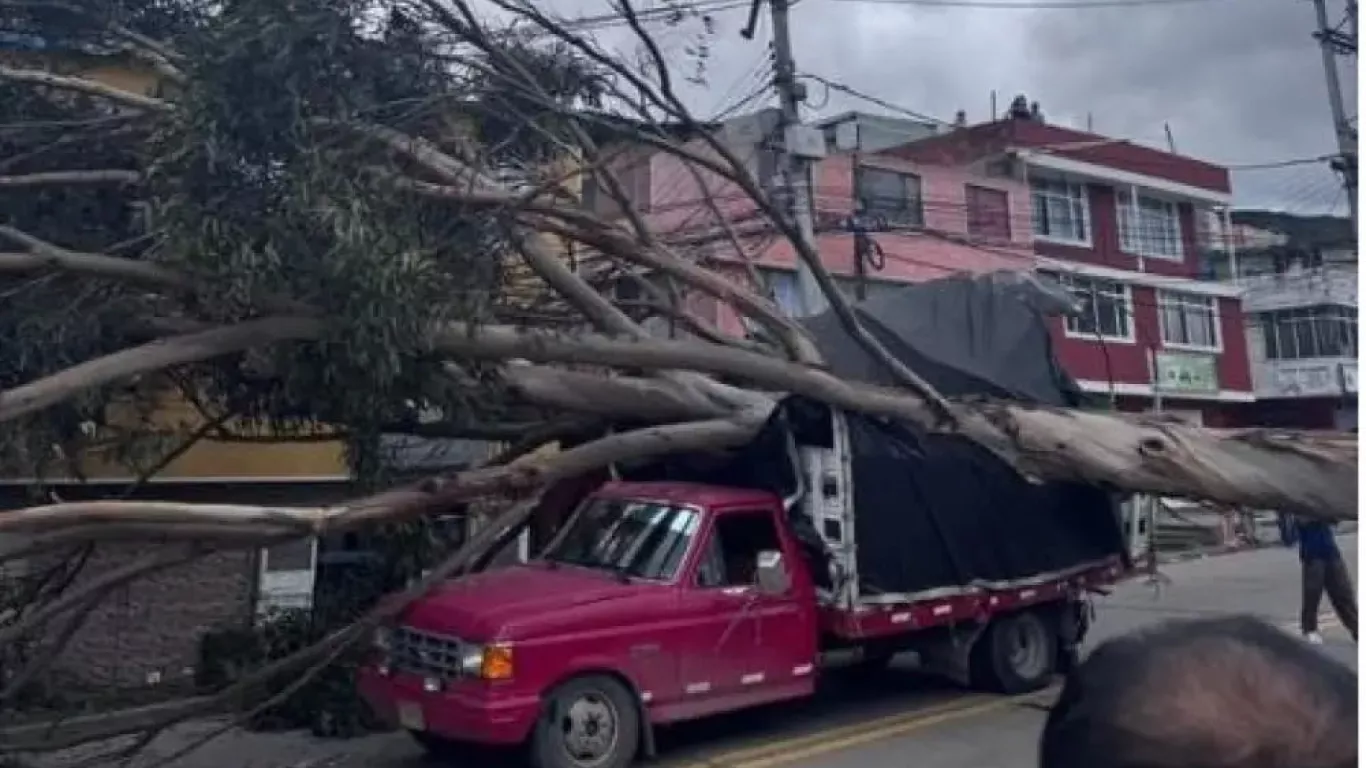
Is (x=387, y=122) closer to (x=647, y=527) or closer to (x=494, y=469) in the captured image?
(x=494, y=469)

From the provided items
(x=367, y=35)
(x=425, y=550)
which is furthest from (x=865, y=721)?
(x=367, y=35)

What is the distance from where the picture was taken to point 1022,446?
8.60m

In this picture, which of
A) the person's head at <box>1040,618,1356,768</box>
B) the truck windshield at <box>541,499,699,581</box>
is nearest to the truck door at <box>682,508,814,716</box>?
the truck windshield at <box>541,499,699,581</box>

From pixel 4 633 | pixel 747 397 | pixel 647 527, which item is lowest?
pixel 4 633

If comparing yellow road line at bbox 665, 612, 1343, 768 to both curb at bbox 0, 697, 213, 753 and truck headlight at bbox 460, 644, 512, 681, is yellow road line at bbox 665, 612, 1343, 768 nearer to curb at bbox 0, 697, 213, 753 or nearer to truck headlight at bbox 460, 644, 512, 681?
truck headlight at bbox 460, 644, 512, 681

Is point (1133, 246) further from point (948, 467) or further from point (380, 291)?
point (380, 291)

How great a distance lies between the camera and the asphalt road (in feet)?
28.3

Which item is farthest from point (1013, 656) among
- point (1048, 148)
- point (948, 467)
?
point (1048, 148)

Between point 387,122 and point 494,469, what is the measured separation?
7.69 feet

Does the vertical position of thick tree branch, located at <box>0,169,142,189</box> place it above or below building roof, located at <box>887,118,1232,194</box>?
below

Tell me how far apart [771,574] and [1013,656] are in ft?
Result: 9.09

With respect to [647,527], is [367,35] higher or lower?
higher

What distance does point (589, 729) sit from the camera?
8.16m

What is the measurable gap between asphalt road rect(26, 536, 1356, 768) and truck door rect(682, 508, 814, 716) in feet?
1.46
